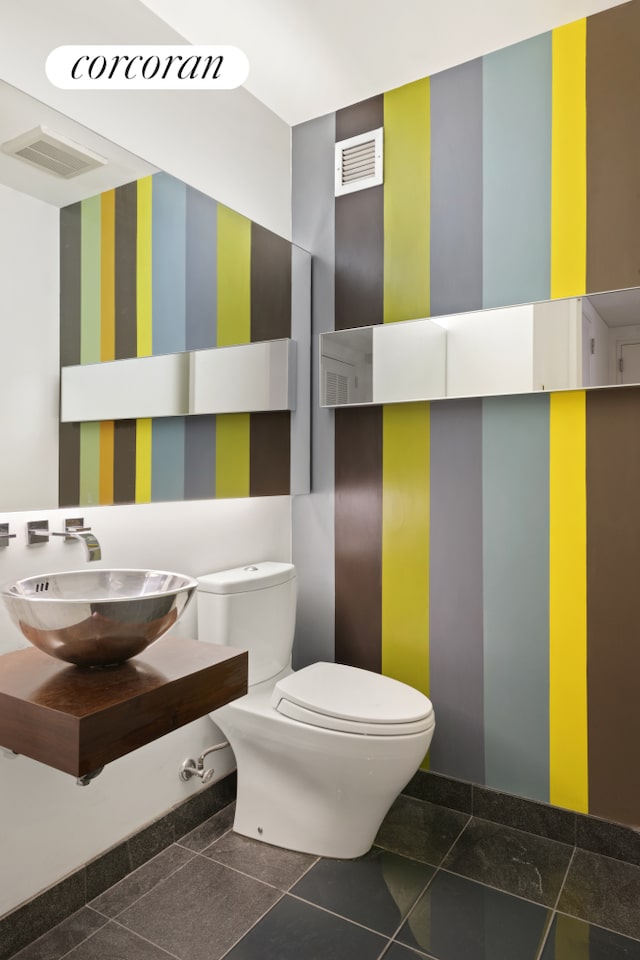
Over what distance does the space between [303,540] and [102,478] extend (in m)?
1.02

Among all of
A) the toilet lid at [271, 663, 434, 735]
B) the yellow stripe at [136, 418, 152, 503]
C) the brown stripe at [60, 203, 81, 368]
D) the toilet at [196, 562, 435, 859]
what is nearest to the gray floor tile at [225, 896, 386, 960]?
the toilet at [196, 562, 435, 859]

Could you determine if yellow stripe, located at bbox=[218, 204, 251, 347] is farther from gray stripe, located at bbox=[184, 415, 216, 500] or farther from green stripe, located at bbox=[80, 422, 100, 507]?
green stripe, located at bbox=[80, 422, 100, 507]

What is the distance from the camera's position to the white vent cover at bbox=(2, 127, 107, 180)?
152 cm

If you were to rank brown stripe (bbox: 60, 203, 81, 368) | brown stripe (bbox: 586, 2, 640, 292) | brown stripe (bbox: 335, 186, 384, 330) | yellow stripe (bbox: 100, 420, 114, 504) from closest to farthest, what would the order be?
brown stripe (bbox: 60, 203, 81, 368) < yellow stripe (bbox: 100, 420, 114, 504) < brown stripe (bbox: 586, 2, 640, 292) < brown stripe (bbox: 335, 186, 384, 330)

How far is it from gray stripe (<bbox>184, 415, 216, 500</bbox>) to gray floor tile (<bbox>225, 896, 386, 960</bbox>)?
1.19m

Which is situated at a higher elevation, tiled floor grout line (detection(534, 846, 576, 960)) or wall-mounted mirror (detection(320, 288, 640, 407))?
wall-mounted mirror (detection(320, 288, 640, 407))

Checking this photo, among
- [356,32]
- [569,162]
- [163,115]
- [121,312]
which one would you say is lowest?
[121,312]

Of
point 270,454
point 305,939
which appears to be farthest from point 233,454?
point 305,939

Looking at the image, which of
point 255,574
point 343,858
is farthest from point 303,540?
point 343,858

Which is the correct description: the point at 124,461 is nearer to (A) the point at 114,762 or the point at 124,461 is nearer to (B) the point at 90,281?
(B) the point at 90,281

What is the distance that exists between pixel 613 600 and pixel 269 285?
157 cm

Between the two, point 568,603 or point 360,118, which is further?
point 360,118

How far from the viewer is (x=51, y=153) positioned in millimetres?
1575

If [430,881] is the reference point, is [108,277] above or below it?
above
